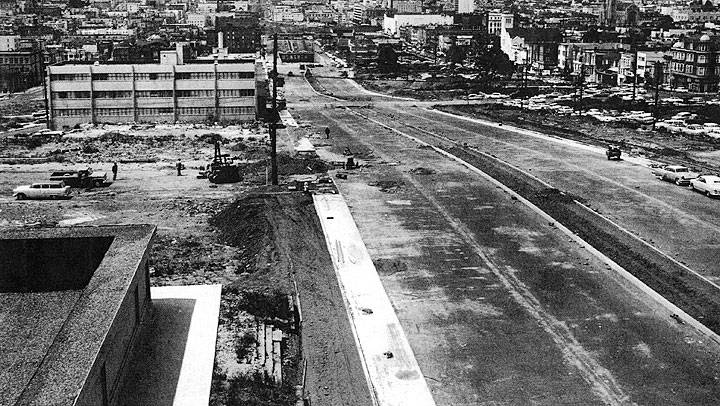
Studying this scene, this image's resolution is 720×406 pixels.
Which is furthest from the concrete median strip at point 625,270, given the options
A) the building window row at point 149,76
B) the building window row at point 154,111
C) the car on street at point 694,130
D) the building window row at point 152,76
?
the building window row at point 152,76

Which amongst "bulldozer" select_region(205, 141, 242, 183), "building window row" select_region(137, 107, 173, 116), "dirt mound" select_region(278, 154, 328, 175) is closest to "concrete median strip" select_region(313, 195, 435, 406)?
"bulldozer" select_region(205, 141, 242, 183)

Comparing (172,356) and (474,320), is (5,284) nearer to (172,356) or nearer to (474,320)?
(172,356)

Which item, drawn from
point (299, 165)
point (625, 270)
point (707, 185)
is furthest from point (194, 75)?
point (625, 270)

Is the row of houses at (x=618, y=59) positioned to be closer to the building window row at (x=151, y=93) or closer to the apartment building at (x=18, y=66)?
the building window row at (x=151, y=93)

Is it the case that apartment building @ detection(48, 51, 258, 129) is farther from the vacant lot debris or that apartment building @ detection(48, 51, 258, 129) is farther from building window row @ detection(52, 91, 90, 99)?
the vacant lot debris

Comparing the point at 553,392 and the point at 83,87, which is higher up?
the point at 83,87

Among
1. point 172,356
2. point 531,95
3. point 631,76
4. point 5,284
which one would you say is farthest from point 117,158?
point 631,76

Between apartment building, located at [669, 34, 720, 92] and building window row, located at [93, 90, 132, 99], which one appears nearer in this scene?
building window row, located at [93, 90, 132, 99]
